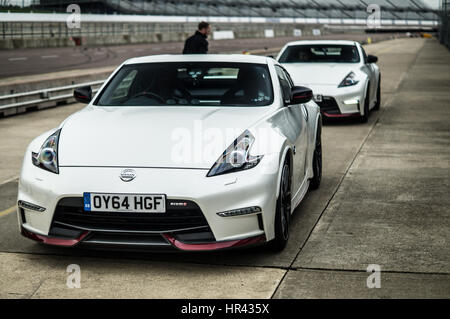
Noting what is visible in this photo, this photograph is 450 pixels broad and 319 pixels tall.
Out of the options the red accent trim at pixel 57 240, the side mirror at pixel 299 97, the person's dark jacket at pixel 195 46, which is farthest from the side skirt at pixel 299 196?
the person's dark jacket at pixel 195 46

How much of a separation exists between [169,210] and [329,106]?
26.7 feet

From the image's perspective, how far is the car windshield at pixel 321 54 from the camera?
13.4 meters

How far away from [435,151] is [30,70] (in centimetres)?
1773

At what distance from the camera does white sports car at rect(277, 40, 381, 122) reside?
1227cm

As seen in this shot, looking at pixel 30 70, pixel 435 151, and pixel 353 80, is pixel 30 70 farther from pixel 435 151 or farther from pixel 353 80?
pixel 435 151

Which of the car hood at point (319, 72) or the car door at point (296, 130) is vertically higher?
the car door at point (296, 130)

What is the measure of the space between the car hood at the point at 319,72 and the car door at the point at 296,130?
567 cm

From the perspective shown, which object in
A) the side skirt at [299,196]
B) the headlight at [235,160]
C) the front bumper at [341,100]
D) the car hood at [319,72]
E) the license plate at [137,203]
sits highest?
the headlight at [235,160]

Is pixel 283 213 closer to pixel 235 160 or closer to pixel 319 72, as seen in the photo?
pixel 235 160

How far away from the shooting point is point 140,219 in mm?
4648

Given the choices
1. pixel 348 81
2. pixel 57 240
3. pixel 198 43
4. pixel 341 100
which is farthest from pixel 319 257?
pixel 198 43

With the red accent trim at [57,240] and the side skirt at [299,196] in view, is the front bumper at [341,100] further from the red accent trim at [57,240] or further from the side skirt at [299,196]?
the red accent trim at [57,240]

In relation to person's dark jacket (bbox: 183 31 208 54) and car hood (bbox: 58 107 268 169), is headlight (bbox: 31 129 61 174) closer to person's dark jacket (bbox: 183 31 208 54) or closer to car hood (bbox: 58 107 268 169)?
car hood (bbox: 58 107 268 169)
